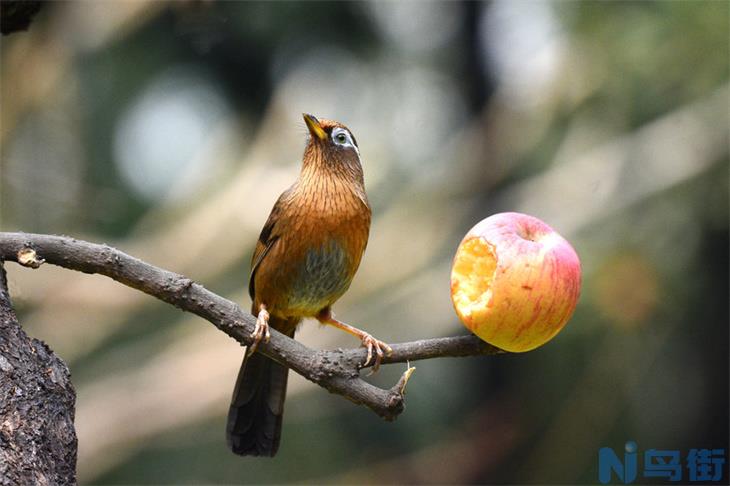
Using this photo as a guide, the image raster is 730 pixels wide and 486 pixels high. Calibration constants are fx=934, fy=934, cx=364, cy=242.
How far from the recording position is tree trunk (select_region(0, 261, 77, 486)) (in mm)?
2117

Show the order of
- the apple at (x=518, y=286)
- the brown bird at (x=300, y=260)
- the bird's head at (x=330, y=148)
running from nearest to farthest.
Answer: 1. the apple at (x=518, y=286)
2. the brown bird at (x=300, y=260)
3. the bird's head at (x=330, y=148)

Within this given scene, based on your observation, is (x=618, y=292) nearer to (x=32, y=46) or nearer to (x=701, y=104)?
(x=701, y=104)

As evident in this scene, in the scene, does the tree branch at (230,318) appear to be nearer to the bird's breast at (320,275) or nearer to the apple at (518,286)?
the apple at (518,286)

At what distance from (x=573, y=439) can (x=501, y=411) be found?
0.65 m

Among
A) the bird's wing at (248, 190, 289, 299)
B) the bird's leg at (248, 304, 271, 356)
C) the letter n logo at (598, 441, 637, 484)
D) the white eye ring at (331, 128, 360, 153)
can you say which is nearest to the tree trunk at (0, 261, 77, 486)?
the bird's leg at (248, 304, 271, 356)

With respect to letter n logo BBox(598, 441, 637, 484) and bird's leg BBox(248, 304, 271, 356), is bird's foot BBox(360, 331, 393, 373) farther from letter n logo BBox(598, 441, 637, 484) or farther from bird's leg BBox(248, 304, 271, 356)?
letter n logo BBox(598, 441, 637, 484)

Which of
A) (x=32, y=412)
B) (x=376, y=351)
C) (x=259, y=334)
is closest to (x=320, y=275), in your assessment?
(x=376, y=351)

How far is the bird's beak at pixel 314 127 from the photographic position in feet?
11.1

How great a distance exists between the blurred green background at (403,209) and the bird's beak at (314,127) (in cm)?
324

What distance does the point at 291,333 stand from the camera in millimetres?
3730

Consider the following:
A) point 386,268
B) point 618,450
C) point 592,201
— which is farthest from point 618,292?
point 386,268

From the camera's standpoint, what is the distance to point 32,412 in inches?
86.6

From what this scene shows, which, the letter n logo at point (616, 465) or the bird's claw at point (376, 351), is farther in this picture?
the letter n logo at point (616, 465)

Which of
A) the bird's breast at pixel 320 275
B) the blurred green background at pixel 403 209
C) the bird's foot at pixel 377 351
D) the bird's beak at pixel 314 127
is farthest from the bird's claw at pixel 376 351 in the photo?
the blurred green background at pixel 403 209
